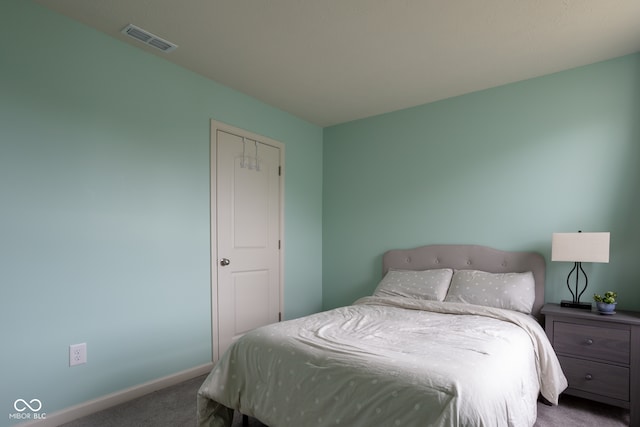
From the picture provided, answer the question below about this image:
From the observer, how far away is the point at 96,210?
7.36 ft

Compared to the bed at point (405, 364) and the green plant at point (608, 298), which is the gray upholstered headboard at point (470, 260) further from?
the green plant at point (608, 298)

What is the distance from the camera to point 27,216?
1968mm

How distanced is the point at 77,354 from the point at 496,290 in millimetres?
2877

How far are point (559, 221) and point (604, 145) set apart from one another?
0.63 metres

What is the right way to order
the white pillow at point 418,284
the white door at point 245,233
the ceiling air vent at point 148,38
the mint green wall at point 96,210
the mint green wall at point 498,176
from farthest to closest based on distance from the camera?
the white door at point 245,233 < the white pillow at point 418,284 < the mint green wall at point 498,176 < the ceiling air vent at point 148,38 < the mint green wall at point 96,210

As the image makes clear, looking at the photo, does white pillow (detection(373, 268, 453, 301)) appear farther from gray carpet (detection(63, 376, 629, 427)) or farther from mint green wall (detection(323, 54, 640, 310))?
gray carpet (detection(63, 376, 629, 427))

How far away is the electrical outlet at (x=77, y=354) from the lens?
6.92ft

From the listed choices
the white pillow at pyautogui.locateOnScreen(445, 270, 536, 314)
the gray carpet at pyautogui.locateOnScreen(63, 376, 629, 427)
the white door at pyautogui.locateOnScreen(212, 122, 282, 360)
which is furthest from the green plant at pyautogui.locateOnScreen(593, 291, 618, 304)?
the white door at pyautogui.locateOnScreen(212, 122, 282, 360)

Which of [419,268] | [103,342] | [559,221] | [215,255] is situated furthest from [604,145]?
[103,342]

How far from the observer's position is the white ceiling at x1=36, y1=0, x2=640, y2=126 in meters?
2.02

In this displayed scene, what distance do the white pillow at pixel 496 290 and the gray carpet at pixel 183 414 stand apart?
2.10 ft

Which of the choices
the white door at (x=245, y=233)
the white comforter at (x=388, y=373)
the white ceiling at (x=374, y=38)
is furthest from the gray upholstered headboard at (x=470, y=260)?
the white ceiling at (x=374, y=38)

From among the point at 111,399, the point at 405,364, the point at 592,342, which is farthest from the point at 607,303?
the point at 111,399

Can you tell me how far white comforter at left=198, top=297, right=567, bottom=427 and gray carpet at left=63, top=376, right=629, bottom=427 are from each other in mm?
208
